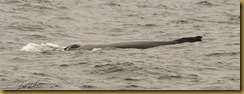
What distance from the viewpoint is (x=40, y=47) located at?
1859 cm

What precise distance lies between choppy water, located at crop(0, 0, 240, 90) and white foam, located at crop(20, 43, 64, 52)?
0.28m

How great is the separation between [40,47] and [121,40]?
250 centimetres

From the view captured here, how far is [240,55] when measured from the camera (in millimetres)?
11117

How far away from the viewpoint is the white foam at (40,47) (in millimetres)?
17922

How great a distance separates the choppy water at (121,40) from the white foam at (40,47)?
0.28 metres

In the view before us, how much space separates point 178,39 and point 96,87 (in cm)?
793

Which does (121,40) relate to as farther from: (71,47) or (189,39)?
(189,39)

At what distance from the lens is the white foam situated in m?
17.9

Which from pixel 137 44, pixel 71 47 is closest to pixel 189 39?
pixel 137 44

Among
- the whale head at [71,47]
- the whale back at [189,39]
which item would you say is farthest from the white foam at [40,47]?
the whale back at [189,39]

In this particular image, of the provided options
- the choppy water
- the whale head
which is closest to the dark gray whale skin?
the whale head

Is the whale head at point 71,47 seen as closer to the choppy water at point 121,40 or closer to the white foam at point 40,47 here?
the white foam at point 40,47

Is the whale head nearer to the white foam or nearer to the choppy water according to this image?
the white foam

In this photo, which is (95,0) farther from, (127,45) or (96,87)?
(96,87)
